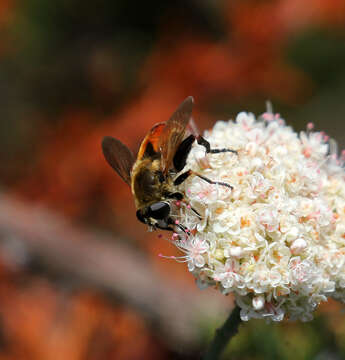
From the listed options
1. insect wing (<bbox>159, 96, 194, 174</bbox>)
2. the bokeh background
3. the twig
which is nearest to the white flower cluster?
insect wing (<bbox>159, 96, 194, 174</bbox>)

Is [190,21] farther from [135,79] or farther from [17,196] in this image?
[17,196]

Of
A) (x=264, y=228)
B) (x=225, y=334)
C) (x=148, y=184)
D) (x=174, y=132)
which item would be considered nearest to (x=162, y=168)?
(x=148, y=184)

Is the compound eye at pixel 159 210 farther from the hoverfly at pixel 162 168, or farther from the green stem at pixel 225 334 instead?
the green stem at pixel 225 334

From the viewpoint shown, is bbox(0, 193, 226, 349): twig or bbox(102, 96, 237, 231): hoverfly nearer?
bbox(102, 96, 237, 231): hoverfly

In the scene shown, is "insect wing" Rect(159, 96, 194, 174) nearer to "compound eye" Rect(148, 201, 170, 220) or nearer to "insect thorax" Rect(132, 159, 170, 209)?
"insect thorax" Rect(132, 159, 170, 209)

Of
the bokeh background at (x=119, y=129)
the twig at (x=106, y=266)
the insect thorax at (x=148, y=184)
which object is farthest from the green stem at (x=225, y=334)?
the twig at (x=106, y=266)

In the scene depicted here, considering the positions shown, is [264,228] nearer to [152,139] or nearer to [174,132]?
[174,132]
